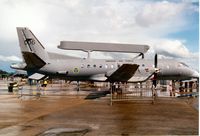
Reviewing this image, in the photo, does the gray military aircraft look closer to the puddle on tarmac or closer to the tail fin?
the tail fin

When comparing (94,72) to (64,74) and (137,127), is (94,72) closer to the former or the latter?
(64,74)

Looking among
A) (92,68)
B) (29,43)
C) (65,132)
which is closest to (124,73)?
(92,68)

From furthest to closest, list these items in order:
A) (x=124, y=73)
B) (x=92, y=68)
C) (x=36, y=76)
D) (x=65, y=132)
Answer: (x=92, y=68)
(x=36, y=76)
(x=124, y=73)
(x=65, y=132)

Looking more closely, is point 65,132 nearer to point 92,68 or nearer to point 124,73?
point 124,73

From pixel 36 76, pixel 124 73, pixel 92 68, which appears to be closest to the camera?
pixel 124 73

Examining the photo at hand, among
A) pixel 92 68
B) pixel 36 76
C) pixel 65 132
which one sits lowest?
pixel 65 132

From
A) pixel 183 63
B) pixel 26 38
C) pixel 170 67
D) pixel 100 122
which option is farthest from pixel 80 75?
pixel 100 122

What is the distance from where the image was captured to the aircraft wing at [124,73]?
2872 cm

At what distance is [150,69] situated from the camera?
32531 mm

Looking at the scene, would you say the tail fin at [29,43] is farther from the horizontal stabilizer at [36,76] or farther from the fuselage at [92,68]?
the horizontal stabilizer at [36,76]

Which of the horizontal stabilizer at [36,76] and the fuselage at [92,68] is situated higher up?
the fuselage at [92,68]

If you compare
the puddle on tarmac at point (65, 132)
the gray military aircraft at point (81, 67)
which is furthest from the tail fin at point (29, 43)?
the puddle on tarmac at point (65, 132)

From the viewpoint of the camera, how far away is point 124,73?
100 ft

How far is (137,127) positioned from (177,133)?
1.63 metres
